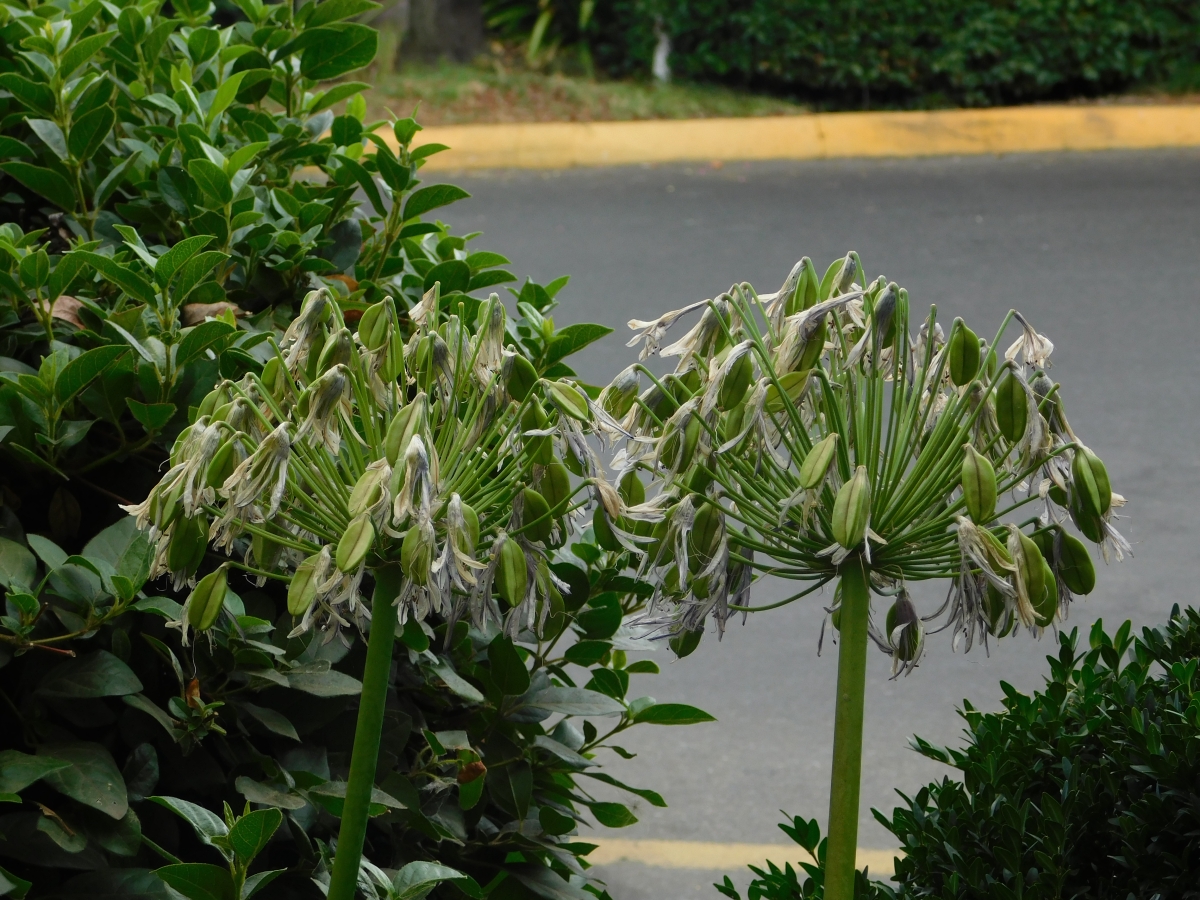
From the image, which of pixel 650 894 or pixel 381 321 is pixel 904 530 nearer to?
pixel 381 321

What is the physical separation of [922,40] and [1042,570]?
10.5 meters

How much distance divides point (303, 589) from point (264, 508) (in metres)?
0.10

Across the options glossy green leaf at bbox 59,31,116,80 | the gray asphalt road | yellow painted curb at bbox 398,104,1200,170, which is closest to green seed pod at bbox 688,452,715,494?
glossy green leaf at bbox 59,31,116,80

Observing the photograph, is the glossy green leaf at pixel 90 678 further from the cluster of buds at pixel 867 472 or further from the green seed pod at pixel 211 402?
the cluster of buds at pixel 867 472

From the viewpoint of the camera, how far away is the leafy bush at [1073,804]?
64.8 inches

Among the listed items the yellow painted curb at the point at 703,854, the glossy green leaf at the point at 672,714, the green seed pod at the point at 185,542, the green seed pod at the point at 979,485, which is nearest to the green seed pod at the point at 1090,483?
the green seed pod at the point at 979,485

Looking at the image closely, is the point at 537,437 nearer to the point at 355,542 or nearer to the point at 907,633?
the point at 355,542

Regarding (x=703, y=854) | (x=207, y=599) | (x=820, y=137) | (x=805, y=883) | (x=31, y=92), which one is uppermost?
(x=820, y=137)

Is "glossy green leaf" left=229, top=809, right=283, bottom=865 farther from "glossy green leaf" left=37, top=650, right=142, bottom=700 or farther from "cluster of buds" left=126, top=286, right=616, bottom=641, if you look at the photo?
"glossy green leaf" left=37, top=650, right=142, bottom=700

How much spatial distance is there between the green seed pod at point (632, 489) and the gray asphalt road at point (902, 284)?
1.31 metres

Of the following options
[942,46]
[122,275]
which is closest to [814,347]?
[122,275]

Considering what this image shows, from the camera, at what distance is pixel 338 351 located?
54.1 inches

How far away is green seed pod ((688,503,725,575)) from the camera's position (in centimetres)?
142

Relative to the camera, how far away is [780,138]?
10.4 meters
